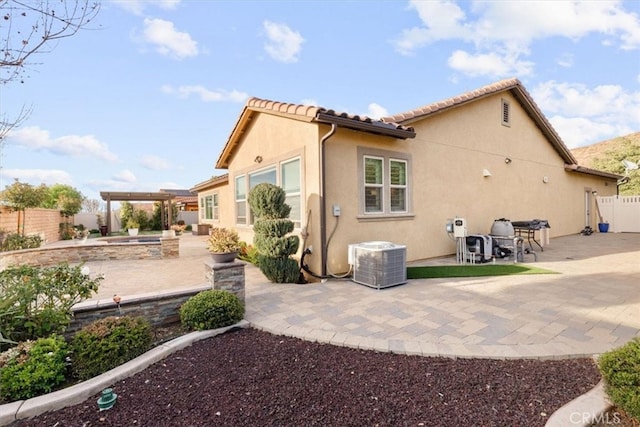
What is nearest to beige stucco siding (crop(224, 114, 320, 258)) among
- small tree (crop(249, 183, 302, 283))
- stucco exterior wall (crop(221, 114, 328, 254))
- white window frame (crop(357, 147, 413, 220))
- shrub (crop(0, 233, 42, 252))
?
stucco exterior wall (crop(221, 114, 328, 254))

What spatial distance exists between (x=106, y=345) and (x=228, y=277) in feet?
6.09

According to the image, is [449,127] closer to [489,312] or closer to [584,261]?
[584,261]

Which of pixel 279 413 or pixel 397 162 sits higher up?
pixel 397 162

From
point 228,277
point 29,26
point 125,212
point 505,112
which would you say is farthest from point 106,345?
point 125,212

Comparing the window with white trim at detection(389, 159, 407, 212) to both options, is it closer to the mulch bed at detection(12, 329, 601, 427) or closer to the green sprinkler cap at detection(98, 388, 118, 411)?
the mulch bed at detection(12, 329, 601, 427)

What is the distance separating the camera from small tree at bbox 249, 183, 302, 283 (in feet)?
22.6

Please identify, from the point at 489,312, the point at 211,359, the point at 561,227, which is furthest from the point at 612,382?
the point at 561,227

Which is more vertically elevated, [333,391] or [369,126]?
[369,126]

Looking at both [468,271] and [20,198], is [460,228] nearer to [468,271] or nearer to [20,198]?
[468,271]

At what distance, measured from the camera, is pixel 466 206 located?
10.5 meters

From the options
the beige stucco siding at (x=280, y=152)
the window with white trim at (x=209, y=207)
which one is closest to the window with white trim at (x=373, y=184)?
the beige stucco siding at (x=280, y=152)

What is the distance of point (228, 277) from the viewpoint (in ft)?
15.9

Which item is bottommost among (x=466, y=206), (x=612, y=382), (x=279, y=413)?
(x=279, y=413)

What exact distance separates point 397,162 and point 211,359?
710 cm
